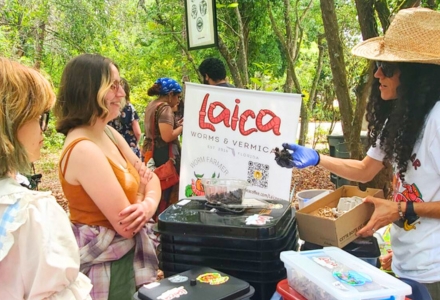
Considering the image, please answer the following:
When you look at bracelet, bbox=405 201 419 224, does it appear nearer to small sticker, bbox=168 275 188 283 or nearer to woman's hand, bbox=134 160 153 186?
small sticker, bbox=168 275 188 283

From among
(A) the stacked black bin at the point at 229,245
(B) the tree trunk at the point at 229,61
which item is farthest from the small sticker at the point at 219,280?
(B) the tree trunk at the point at 229,61

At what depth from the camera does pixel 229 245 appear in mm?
1299

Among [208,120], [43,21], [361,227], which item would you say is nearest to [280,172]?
[208,120]

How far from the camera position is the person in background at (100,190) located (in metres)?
1.43

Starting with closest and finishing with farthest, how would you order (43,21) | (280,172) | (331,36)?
(280,172) → (331,36) → (43,21)

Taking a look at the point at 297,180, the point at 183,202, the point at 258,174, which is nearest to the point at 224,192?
the point at 183,202

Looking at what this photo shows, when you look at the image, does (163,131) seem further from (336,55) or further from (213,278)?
(213,278)

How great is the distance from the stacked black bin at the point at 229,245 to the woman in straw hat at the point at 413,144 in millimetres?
369

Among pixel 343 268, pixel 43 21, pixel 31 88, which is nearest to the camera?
pixel 31 88

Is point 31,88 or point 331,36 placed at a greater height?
point 331,36

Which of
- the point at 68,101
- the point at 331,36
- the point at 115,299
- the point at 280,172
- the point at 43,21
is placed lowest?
the point at 115,299

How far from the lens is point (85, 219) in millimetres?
1503

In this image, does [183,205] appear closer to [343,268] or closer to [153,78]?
[343,268]

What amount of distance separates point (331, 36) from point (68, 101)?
2.54m
